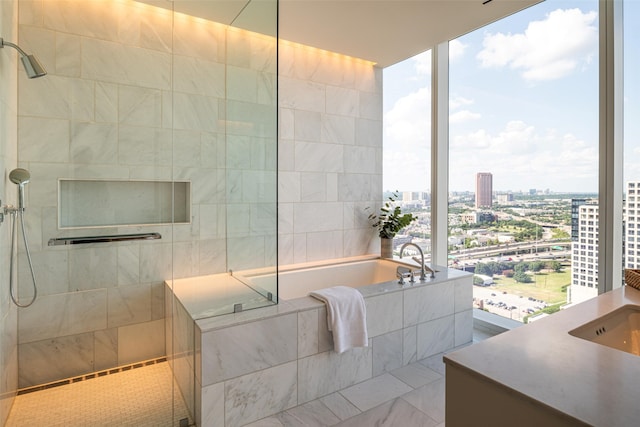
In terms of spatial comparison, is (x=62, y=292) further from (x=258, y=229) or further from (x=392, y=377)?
(x=392, y=377)

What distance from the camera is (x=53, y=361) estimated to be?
230 centimetres

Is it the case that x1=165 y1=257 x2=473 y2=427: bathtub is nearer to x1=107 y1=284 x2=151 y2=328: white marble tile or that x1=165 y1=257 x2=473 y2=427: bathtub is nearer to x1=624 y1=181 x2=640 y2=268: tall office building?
x1=107 y1=284 x2=151 y2=328: white marble tile

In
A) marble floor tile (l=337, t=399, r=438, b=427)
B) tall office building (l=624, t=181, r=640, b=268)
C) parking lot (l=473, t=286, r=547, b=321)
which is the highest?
tall office building (l=624, t=181, r=640, b=268)

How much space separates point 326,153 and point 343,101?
2.04 ft

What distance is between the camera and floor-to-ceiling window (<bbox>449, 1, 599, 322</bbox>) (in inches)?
108

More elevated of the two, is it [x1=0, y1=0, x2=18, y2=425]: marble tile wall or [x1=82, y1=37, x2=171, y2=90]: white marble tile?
[x1=82, y1=37, x2=171, y2=90]: white marble tile

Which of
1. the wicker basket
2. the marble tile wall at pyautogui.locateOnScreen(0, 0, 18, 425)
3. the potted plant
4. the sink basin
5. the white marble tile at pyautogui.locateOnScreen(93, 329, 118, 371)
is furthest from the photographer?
the potted plant

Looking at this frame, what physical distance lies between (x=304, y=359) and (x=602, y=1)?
3.31m

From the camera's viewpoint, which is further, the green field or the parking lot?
the parking lot

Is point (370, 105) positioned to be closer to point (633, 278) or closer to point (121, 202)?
point (121, 202)

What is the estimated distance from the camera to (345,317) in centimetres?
239

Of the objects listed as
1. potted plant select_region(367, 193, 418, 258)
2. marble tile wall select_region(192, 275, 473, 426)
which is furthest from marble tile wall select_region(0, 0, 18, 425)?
potted plant select_region(367, 193, 418, 258)

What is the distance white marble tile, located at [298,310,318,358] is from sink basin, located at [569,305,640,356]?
1.49 m

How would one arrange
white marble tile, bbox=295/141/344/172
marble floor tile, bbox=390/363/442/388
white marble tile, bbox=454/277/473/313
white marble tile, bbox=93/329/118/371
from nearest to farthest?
white marble tile, bbox=93/329/118/371 < marble floor tile, bbox=390/363/442/388 < white marble tile, bbox=454/277/473/313 < white marble tile, bbox=295/141/344/172
